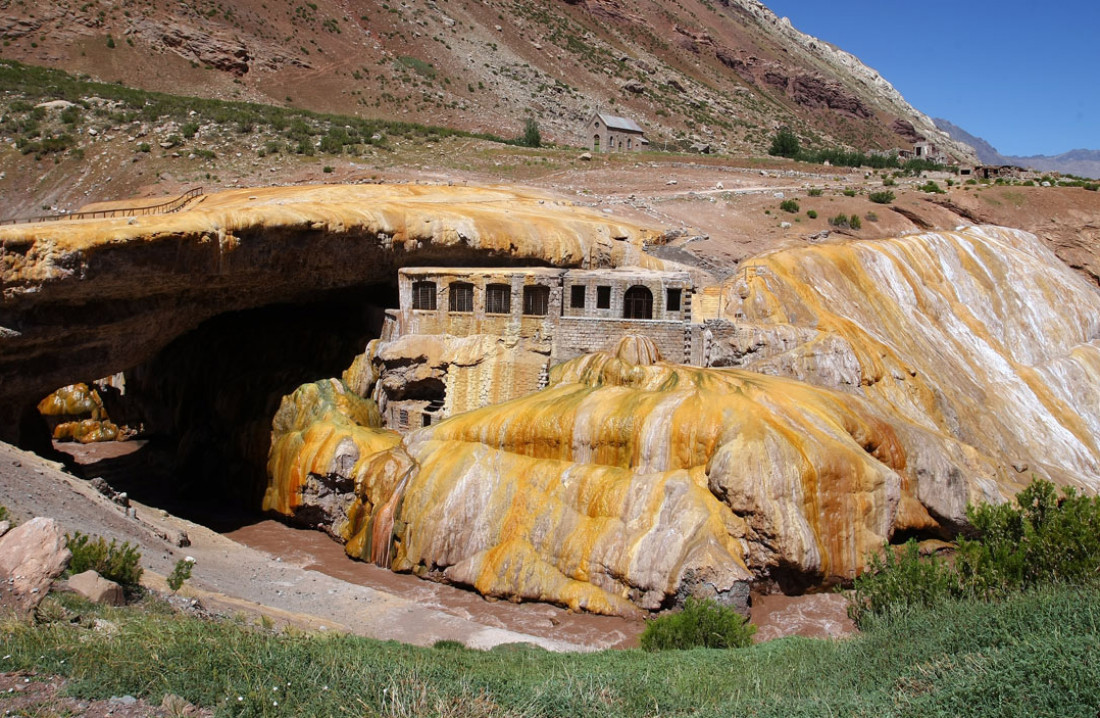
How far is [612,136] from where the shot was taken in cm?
6675

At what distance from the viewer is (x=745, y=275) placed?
109 feet

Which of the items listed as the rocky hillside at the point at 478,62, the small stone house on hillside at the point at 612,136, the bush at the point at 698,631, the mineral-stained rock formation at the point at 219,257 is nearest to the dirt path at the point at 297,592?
the bush at the point at 698,631

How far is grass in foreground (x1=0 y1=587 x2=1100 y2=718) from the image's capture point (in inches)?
384

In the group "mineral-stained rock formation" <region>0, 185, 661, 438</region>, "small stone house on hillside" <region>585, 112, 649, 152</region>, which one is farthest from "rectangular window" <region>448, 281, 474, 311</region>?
"small stone house on hillside" <region>585, 112, 649, 152</region>

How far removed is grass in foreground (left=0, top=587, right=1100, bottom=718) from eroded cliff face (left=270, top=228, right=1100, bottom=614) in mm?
7662

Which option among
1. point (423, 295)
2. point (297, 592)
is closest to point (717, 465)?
point (297, 592)

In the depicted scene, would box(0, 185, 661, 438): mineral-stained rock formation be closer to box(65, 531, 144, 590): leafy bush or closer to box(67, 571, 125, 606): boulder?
box(65, 531, 144, 590): leafy bush

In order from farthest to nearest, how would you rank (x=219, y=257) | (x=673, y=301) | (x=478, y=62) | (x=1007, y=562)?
(x=478, y=62), (x=673, y=301), (x=219, y=257), (x=1007, y=562)

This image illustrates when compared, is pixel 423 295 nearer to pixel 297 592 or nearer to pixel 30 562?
pixel 297 592

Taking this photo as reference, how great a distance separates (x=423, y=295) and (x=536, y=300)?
14.4ft

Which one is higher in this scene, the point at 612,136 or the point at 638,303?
the point at 612,136

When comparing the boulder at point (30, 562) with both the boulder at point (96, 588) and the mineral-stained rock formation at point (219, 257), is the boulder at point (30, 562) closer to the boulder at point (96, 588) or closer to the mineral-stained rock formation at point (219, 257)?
the boulder at point (96, 588)

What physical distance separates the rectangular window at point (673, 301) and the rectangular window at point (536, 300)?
14.3 feet

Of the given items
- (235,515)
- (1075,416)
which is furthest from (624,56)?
(235,515)
